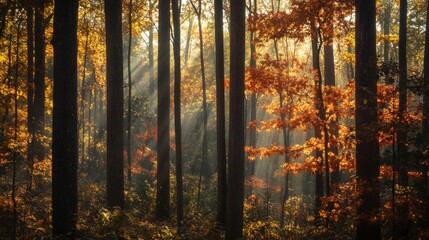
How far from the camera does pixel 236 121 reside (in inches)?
376

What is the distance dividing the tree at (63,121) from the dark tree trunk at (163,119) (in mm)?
6081

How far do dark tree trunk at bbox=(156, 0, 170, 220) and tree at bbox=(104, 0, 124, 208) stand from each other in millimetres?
3545

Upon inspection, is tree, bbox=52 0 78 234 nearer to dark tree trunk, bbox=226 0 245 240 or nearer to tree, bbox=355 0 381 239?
dark tree trunk, bbox=226 0 245 240

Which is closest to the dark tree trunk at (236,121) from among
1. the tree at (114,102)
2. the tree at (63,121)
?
the tree at (114,102)

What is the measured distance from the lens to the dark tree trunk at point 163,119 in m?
13.8

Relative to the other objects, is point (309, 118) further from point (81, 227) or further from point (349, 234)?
point (81, 227)

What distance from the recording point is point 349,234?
9117 millimetres

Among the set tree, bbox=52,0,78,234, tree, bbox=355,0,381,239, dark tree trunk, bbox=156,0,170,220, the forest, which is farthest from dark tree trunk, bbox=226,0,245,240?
dark tree trunk, bbox=156,0,170,220

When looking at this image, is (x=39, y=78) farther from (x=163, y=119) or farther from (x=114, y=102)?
(x=114, y=102)

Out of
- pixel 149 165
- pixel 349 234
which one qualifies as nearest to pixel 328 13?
pixel 349 234

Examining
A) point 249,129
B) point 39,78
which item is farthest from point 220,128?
point 39,78

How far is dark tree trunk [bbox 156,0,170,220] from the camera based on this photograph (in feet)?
45.4

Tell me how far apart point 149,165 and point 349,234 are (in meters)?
20.8

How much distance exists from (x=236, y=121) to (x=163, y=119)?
5212mm
